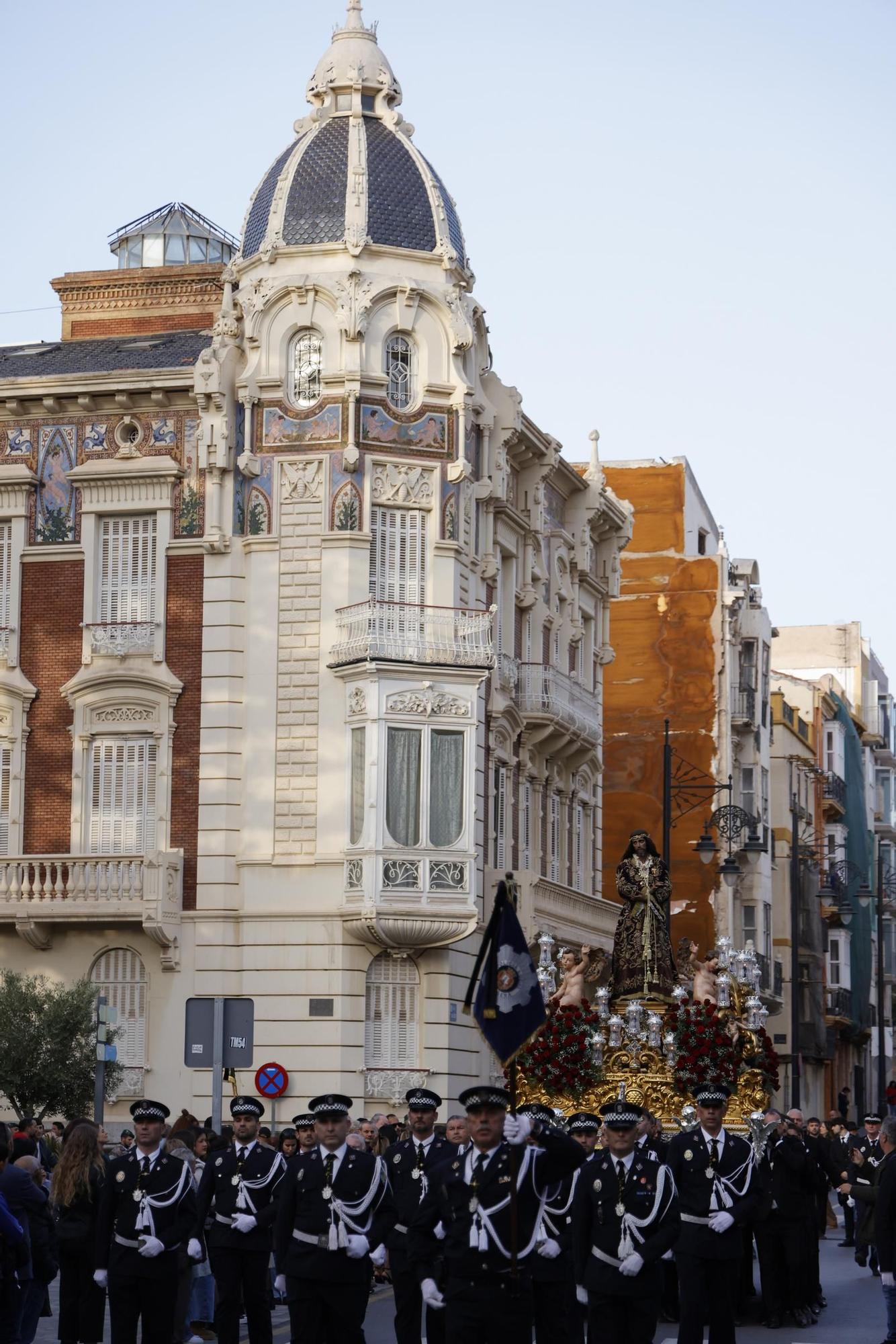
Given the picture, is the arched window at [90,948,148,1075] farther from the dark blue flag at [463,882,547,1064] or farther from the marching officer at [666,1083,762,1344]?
the dark blue flag at [463,882,547,1064]

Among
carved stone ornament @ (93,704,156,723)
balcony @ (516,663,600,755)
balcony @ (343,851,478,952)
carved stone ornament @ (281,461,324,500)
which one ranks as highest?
carved stone ornament @ (281,461,324,500)

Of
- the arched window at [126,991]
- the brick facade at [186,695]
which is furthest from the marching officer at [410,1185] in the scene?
the brick facade at [186,695]

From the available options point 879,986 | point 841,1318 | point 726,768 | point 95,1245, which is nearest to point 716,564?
point 726,768

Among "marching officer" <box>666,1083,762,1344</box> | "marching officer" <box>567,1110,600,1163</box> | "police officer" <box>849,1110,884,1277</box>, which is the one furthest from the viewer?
"police officer" <box>849,1110,884,1277</box>

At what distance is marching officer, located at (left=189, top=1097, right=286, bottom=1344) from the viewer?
1812 centimetres

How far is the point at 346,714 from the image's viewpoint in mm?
39781

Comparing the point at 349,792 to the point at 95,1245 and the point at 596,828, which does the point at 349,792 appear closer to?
the point at 596,828

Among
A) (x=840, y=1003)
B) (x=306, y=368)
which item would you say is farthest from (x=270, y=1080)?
(x=840, y=1003)

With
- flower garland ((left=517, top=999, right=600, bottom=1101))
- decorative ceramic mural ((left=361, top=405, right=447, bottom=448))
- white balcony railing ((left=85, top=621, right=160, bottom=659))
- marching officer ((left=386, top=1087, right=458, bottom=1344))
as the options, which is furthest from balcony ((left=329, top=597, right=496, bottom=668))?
marching officer ((left=386, top=1087, right=458, bottom=1344))

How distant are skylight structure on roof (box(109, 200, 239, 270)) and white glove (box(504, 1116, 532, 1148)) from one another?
38.1 metres

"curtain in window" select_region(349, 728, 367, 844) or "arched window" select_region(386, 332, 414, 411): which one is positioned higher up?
"arched window" select_region(386, 332, 414, 411)

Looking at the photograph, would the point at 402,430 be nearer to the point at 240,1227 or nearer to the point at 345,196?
the point at 345,196

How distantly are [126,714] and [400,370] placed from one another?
7.41 meters

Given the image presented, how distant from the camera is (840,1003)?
269ft
